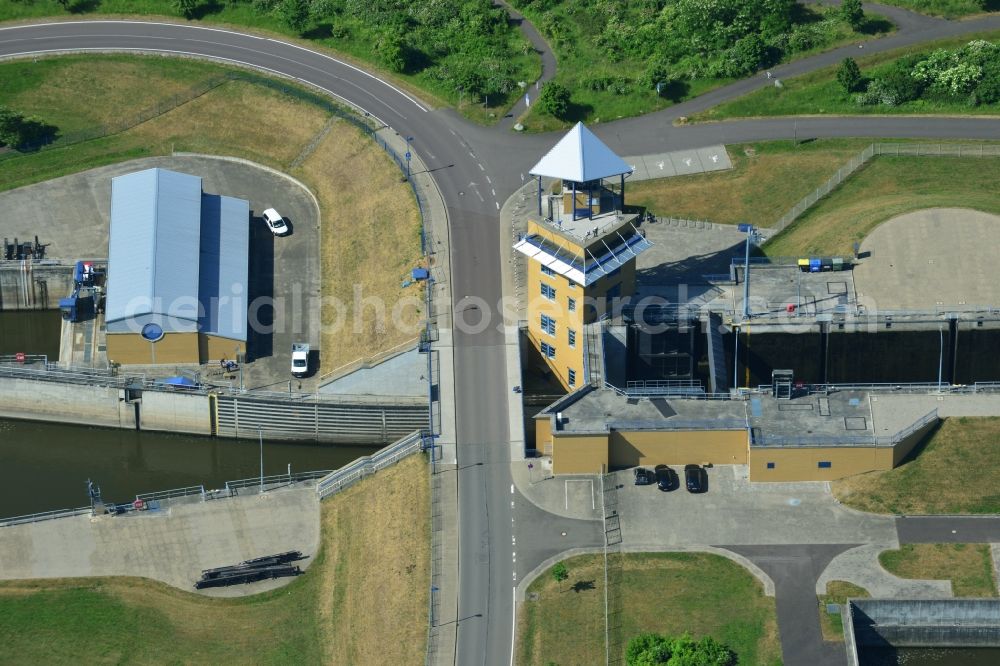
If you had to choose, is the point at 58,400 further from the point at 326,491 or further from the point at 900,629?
the point at 900,629

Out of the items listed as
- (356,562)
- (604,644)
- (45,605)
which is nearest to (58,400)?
(45,605)

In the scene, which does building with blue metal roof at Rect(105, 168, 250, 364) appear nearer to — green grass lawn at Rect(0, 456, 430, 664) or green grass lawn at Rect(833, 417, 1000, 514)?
green grass lawn at Rect(0, 456, 430, 664)

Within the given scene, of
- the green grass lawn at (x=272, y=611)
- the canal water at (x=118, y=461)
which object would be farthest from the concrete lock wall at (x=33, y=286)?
the green grass lawn at (x=272, y=611)

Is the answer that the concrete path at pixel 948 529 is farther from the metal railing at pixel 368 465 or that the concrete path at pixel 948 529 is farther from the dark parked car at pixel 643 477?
the metal railing at pixel 368 465

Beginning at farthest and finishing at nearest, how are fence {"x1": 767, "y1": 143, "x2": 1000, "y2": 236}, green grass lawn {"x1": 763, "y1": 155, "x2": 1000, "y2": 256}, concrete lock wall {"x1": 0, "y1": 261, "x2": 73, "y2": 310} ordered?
concrete lock wall {"x1": 0, "y1": 261, "x2": 73, "y2": 310}, fence {"x1": 767, "y1": 143, "x2": 1000, "y2": 236}, green grass lawn {"x1": 763, "y1": 155, "x2": 1000, "y2": 256}

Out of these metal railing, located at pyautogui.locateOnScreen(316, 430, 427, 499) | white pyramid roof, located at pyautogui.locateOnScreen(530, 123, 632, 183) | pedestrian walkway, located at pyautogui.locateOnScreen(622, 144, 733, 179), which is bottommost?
metal railing, located at pyautogui.locateOnScreen(316, 430, 427, 499)

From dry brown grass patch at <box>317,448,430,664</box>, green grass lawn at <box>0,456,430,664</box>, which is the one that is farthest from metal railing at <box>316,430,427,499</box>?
green grass lawn at <box>0,456,430,664</box>

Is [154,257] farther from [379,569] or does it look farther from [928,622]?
[928,622]
